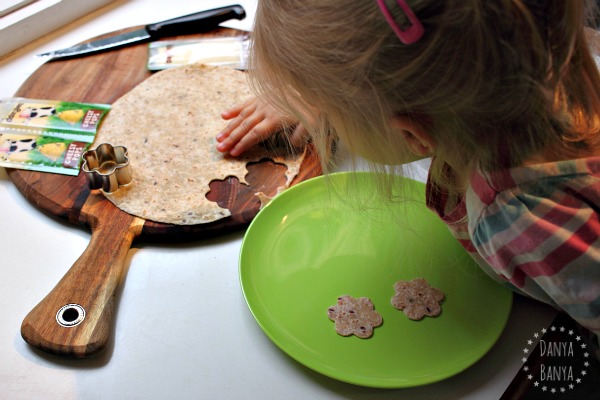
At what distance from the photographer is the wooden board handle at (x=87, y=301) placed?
750 mm

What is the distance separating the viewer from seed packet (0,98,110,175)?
38.1 inches

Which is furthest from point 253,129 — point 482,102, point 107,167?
point 482,102

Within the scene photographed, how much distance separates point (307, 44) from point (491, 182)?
0.82ft

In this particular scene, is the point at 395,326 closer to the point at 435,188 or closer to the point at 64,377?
the point at 435,188

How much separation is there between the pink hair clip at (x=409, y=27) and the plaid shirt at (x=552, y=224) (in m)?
0.20

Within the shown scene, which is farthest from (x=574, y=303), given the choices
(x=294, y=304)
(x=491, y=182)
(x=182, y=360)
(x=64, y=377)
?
(x=64, y=377)

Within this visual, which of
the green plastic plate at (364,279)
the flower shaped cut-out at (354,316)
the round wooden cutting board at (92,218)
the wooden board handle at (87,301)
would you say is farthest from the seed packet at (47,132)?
the flower shaped cut-out at (354,316)

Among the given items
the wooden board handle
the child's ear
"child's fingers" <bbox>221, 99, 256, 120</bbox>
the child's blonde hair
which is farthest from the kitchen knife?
the child's ear

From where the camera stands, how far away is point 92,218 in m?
0.89

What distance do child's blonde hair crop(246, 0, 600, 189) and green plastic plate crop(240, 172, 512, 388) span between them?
A: 0.64 ft

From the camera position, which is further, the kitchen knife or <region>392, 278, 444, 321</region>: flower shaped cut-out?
the kitchen knife

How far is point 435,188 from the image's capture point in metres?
0.83

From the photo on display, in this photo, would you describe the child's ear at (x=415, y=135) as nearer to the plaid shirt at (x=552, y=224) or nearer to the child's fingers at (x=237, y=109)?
the plaid shirt at (x=552, y=224)

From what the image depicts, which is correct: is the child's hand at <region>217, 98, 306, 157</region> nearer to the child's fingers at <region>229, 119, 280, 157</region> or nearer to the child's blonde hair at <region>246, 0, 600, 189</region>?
the child's fingers at <region>229, 119, 280, 157</region>
